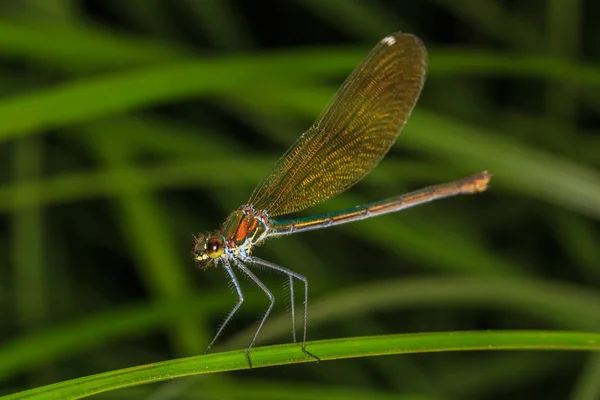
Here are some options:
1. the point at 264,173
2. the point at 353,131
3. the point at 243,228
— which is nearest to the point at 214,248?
the point at 243,228

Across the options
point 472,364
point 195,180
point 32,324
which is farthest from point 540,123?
point 32,324

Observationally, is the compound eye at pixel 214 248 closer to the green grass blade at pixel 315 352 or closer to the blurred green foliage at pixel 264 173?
the blurred green foliage at pixel 264 173

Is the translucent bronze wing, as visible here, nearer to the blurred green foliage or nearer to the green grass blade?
the blurred green foliage

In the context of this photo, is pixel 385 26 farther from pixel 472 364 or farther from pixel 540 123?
pixel 472 364

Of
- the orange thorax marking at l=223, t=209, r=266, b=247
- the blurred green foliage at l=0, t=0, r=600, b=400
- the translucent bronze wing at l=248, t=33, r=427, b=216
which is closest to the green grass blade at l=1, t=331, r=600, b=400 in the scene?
the blurred green foliage at l=0, t=0, r=600, b=400

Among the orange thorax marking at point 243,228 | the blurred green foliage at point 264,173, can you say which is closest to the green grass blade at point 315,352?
the blurred green foliage at point 264,173
